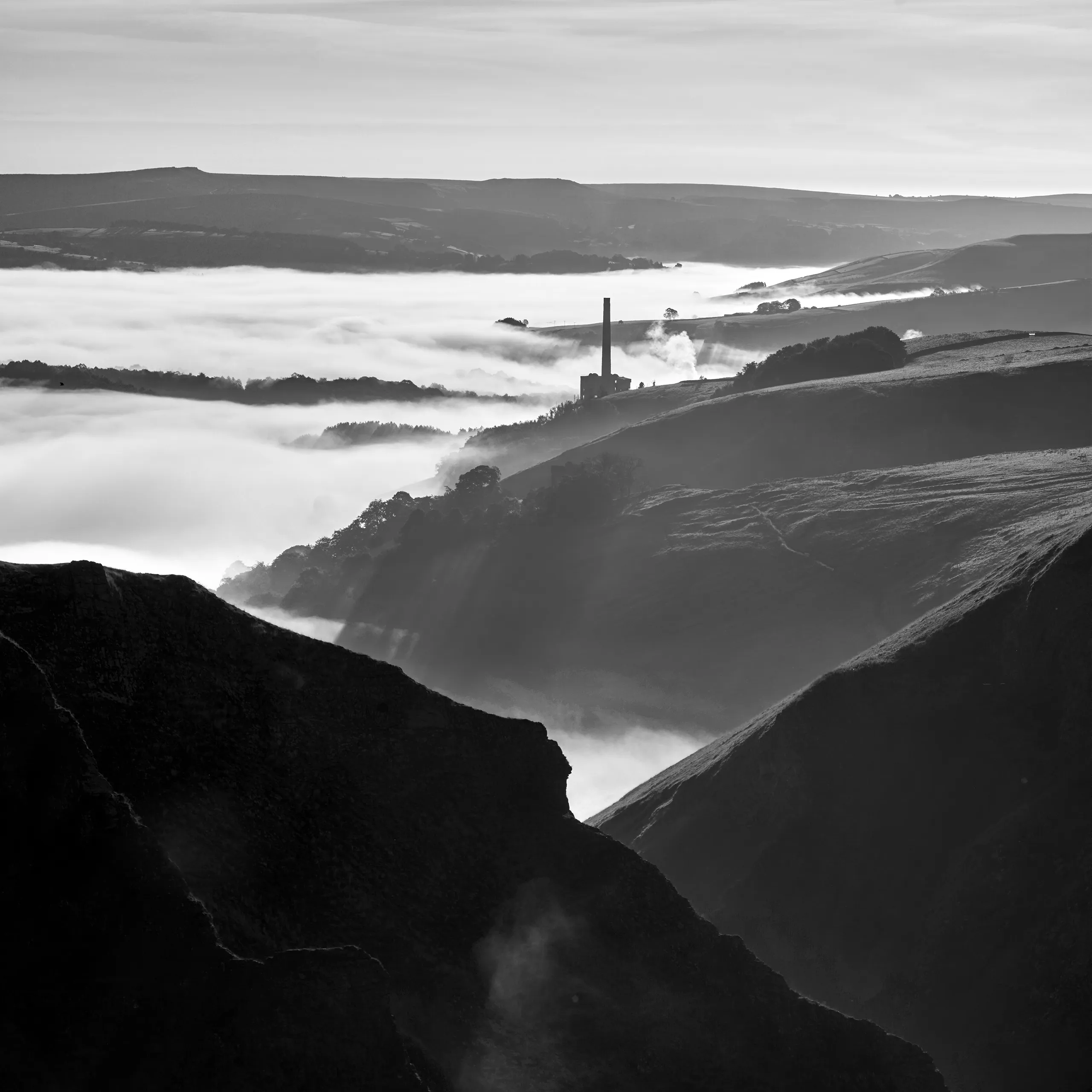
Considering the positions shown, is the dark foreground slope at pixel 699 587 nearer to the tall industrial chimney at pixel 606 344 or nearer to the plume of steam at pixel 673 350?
the tall industrial chimney at pixel 606 344

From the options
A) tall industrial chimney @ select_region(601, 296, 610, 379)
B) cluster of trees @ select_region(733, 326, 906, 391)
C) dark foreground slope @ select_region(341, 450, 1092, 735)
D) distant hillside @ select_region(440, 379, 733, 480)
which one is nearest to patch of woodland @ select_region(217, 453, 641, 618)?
dark foreground slope @ select_region(341, 450, 1092, 735)

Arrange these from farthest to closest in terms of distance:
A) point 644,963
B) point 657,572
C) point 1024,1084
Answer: point 657,572 < point 1024,1084 < point 644,963

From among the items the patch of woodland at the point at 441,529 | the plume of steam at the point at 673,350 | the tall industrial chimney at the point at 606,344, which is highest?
the tall industrial chimney at the point at 606,344

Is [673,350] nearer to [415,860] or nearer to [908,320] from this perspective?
[908,320]

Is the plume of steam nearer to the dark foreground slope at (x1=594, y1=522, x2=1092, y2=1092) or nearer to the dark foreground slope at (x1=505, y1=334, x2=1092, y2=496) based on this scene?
the dark foreground slope at (x1=505, y1=334, x2=1092, y2=496)

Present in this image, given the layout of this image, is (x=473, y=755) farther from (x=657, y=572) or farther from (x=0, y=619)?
(x=657, y=572)

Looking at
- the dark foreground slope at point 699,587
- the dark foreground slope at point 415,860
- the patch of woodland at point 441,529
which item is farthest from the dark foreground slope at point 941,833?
the patch of woodland at point 441,529

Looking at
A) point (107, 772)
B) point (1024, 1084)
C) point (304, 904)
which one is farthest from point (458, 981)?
point (1024, 1084)
